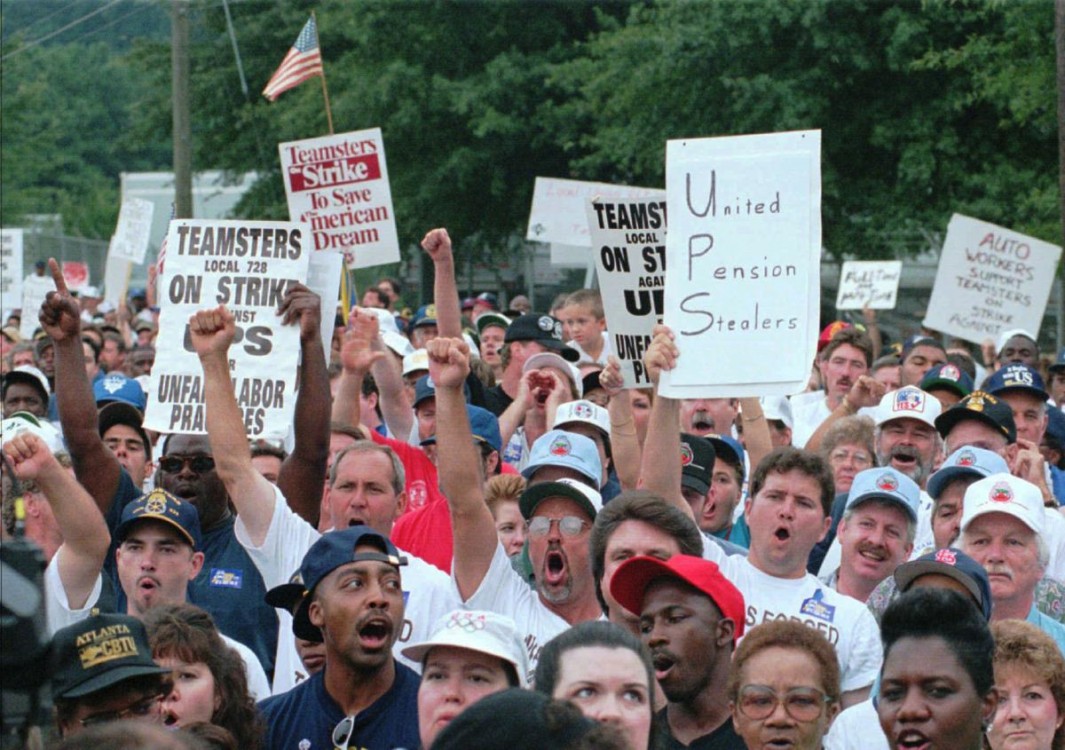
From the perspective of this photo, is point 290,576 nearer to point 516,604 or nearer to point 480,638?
point 516,604

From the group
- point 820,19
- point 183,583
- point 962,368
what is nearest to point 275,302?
point 183,583

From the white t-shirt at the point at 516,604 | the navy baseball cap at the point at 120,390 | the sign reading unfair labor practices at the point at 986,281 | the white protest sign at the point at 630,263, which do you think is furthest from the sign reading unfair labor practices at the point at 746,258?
the sign reading unfair labor practices at the point at 986,281

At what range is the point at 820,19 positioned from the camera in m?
24.5

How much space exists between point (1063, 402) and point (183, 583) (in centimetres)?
696

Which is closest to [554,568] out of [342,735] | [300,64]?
[342,735]

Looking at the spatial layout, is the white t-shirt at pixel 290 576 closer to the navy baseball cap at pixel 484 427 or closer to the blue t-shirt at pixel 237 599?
the blue t-shirt at pixel 237 599

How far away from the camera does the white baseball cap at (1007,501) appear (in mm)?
6406

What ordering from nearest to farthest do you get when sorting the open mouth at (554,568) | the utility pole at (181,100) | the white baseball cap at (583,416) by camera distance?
1. the open mouth at (554,568)
2. the white baseball cap at (583,416)
3. the utility pole at (181,100)

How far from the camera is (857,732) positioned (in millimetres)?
5324

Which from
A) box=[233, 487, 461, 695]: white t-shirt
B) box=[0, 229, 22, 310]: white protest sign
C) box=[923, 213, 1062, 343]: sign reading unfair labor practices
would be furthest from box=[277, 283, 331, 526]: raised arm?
box=[0, 229, 22, 310]: white protest sign

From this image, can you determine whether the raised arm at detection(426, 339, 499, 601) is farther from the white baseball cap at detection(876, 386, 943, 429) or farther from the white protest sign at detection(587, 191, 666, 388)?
the white baseball cap at detection(876, 386, 943, 429)

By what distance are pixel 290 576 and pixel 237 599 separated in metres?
0.41

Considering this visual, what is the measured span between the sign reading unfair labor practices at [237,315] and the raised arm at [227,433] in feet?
3.01

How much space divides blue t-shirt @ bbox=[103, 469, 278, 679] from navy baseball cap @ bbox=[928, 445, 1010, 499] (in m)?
2.62
